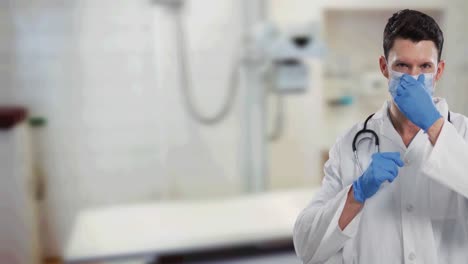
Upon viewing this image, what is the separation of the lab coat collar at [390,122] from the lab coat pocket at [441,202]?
0.11ft

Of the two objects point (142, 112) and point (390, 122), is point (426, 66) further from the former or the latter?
point (142, 112)

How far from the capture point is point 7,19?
1.70 meters

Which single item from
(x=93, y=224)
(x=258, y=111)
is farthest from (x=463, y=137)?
(x=258, y=111)

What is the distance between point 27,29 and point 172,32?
584 millimetres

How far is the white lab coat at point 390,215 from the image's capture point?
10.0 inches

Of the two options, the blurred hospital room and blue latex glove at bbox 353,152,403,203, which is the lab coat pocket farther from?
the blurred hospital room

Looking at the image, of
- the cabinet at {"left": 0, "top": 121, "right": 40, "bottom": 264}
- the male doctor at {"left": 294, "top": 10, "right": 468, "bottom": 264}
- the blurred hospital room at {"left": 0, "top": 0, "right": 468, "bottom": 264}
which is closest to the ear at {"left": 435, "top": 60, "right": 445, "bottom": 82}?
the male doctor at {"left": 294, "top": 10, "right": 468, "bottom": 264}

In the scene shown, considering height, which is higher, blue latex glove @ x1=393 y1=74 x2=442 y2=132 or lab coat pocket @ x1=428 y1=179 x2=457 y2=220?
blue latex glove @ x1=393 y1=74 x2=442 y2=132

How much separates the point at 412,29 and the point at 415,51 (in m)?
0.01

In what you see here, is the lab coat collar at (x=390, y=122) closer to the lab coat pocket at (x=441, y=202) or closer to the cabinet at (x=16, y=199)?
the lab coat pocket at (x=441, y=202)

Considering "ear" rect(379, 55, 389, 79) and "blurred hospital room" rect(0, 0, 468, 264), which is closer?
"ear" rect(379, 55, 389, 79)

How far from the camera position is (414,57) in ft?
0.77

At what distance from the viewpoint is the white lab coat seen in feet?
0.83

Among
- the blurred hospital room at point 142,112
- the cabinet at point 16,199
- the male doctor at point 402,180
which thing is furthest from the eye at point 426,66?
the cabinet at point 16,199
